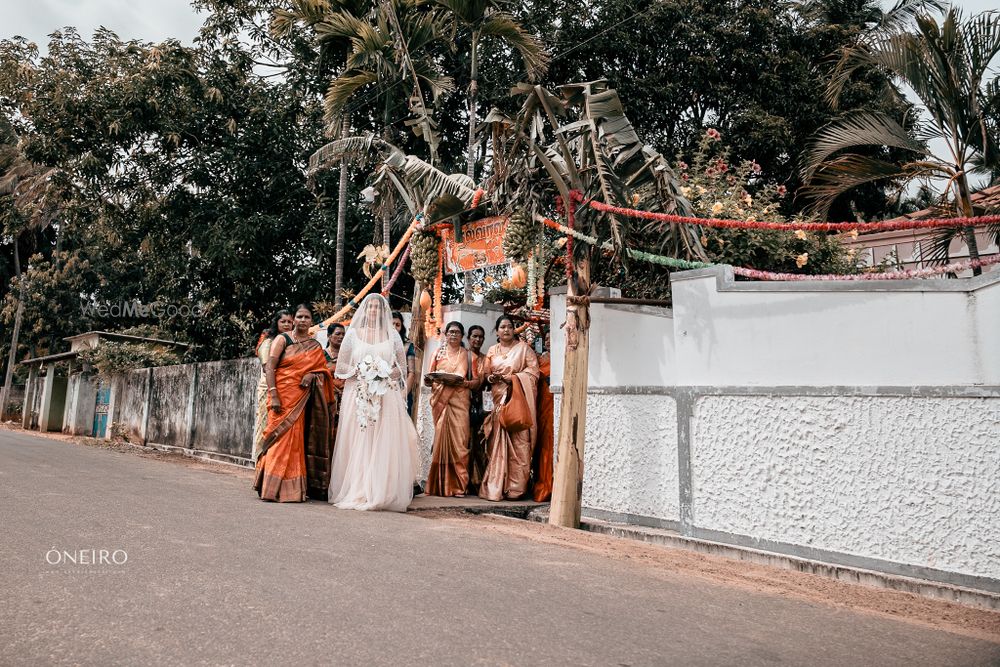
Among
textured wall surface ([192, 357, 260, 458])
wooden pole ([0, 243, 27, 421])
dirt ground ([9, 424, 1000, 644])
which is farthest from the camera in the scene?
wooden pole ([0, 243, 27, 421])

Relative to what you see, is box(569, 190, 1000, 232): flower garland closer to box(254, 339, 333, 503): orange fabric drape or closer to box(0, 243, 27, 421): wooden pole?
box(254, 339, 333, 503): orange fabric drape

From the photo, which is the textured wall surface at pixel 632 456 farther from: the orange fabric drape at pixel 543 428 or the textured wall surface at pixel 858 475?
the orange fabric drape at pixel 543 428

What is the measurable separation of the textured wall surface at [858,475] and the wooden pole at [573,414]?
116 cm

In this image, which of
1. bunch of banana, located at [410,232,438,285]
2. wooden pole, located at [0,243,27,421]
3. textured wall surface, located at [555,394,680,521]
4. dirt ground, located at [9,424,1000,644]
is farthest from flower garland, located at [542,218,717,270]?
wooden pole, located at [0,243,27,421]

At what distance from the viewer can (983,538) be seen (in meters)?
4.76

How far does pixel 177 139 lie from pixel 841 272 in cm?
1407

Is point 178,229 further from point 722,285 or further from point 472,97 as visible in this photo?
point 722,285

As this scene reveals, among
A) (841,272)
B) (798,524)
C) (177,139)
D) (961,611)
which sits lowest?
(961,611)

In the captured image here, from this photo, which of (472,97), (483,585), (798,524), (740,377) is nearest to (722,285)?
(740,377)

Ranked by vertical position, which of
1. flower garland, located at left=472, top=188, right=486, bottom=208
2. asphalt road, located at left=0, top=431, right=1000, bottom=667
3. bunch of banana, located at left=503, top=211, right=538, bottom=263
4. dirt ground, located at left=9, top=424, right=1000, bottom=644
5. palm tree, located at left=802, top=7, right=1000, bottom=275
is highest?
palm tree, located at left=802, top=7, right=1000, bottom=275

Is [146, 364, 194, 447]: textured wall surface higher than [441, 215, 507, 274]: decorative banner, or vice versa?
[441, 215, 507, 274]: decorative banner

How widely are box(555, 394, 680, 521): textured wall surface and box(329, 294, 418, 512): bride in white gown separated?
191cm

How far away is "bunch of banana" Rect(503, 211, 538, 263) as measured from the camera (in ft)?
25.3

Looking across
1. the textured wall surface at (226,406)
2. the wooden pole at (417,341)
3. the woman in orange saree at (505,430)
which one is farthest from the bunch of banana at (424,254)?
the textured wall surface at (226,406)
